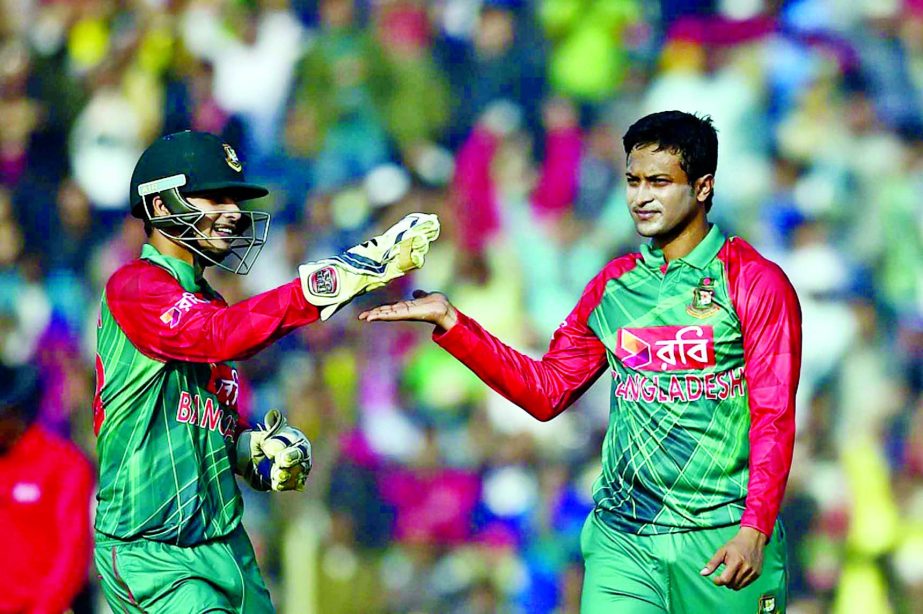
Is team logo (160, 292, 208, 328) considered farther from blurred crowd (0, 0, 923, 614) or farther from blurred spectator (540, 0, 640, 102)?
blurred spectator (540, 0, 640, 102)

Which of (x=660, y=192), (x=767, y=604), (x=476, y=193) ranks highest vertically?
(x=476, y=193)

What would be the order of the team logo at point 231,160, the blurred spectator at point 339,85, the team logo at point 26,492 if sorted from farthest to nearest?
the blurred spectator at point 339,85 < the team logo at point 26,492 < the team logo at point 231,160

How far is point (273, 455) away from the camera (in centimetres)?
447

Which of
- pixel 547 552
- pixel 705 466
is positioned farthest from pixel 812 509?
pixel 705 466

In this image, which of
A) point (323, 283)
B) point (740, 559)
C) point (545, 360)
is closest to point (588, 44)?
point (545, 360)

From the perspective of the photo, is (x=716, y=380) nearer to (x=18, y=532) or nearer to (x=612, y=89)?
(x=18, y=532)

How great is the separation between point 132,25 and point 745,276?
650 cm

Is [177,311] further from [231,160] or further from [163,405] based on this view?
[231,160]

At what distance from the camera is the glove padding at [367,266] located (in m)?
4.05

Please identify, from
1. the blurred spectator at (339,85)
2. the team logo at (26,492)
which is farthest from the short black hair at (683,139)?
the blurred spectator at (339,85)

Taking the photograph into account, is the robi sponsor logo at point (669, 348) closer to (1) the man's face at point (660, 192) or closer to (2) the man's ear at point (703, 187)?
(1) the man's face at point (660, 192)

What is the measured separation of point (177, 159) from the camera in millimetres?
4430

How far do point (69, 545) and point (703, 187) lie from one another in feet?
9.50

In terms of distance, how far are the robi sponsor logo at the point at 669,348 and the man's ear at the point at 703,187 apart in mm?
429
